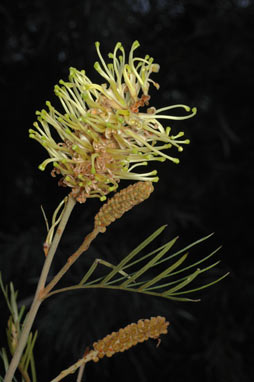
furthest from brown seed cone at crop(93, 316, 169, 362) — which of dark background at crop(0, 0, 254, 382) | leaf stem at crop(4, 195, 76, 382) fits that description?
dark background at crop(0, 0, 254, 382)

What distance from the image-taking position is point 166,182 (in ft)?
2.88

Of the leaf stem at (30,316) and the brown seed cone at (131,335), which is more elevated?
the leaf stem at (30,316)

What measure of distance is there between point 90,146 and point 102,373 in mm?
584

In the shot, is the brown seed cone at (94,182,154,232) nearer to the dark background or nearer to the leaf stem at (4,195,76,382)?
the leaf stem at (4,195,76,382)

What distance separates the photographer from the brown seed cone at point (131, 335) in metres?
0.16

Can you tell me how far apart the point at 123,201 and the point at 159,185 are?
705mm

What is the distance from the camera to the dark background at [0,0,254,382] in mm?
731

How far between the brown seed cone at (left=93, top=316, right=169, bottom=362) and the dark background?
0.50 meters

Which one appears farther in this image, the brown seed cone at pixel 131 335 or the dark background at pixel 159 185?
the dark background at pixel 159 185

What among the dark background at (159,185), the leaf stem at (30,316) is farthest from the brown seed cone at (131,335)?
the dark background at (159,185)

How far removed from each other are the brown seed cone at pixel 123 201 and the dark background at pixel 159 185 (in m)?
0.52

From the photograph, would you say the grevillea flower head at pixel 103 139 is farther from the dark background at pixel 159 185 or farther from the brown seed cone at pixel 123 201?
the dark background at pixel 159 185

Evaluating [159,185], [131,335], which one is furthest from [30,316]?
[159,185]

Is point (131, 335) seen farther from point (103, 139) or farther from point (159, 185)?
point (159, 185)
